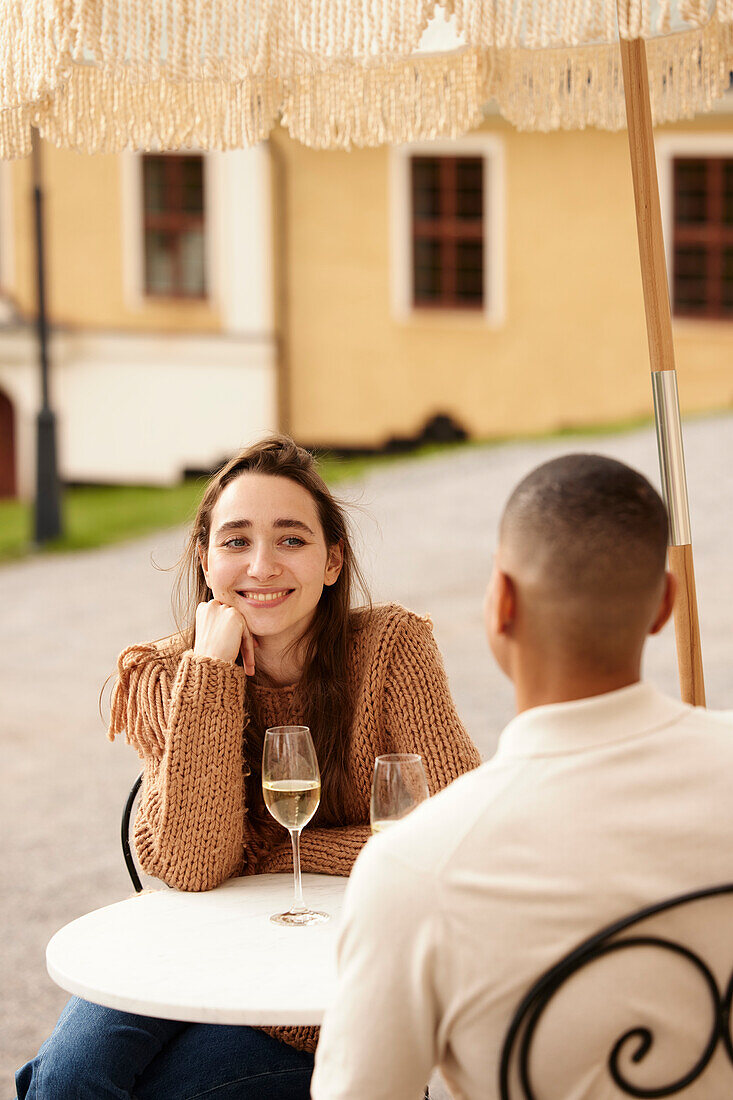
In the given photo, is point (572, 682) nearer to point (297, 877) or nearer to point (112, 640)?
point (297, 877)

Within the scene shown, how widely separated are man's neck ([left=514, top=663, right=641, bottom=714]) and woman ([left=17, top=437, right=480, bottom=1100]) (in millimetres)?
1025

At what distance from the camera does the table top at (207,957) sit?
5.92ft

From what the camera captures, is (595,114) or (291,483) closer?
(291,483)

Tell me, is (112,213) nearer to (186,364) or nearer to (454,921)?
(186,364)

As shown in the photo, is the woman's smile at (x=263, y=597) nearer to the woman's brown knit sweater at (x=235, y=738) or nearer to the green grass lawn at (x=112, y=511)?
the woman's brown knit sweater at (x=235, y=738)

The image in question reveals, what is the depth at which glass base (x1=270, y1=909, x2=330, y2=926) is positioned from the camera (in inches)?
82.4

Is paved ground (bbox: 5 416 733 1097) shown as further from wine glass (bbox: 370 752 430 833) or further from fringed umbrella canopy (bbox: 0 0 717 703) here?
wine glass (bbox: 370 752 430 833)

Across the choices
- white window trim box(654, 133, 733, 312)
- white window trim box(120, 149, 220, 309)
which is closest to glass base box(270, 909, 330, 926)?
white window trim box(654, 133, 733, 312)

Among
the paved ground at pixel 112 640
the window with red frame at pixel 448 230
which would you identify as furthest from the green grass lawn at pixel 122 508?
the window with red frame at pixel 448 230

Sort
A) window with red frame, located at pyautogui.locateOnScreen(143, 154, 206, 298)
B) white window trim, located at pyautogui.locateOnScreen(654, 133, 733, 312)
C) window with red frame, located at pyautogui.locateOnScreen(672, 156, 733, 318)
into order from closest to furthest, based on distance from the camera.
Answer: white window trim, located at pyautogui.locateOnScreen(654, 133, 733, 312) < window with red frame, located at pyautogui.locateOnScreen(672, 156, 733, 318) < window with red frame, located at pyautogui.locateOnScreen(143, 154, 206, 298)

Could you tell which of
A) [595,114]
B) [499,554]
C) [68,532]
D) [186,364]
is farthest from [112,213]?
[499,554]

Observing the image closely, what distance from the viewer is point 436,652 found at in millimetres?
2549

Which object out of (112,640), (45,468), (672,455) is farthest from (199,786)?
(45,468)

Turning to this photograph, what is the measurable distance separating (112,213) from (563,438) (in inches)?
263
